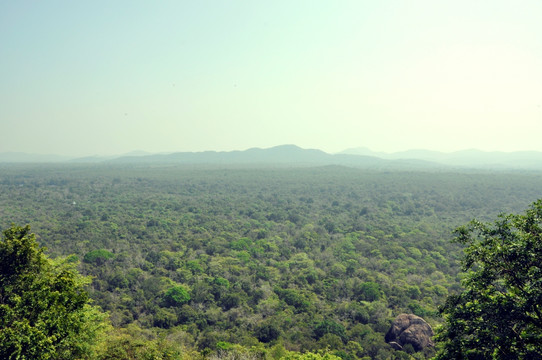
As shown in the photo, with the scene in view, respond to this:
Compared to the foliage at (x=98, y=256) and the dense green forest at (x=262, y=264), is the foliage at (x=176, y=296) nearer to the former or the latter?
the dense green forest at (x=262, y=264)

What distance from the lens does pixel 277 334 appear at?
1344 inches

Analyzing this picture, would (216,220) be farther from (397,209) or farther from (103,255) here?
(397,209)

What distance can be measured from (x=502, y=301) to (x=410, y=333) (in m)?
21.9

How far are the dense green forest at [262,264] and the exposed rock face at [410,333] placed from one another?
117 cm

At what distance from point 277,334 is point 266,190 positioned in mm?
130330

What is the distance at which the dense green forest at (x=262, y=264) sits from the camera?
34.2m

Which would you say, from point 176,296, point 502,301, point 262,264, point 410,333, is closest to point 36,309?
point 502,301

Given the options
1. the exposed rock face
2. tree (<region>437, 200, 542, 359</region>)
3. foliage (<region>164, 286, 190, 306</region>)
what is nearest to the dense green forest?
foliage (<region>164, 286, 190, 306</region>)

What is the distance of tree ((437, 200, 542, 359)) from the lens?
12453mm

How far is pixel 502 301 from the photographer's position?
13.1m

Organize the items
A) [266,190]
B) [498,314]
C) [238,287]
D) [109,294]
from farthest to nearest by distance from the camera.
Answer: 1. [266,190]
2. [238,287]
3. [109,294]
4. [498,314]

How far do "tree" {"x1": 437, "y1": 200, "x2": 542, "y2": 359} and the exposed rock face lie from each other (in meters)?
19.1

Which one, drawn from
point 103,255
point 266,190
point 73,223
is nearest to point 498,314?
point 103,255

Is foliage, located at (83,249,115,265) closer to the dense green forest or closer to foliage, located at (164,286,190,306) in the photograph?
the dense green forest
